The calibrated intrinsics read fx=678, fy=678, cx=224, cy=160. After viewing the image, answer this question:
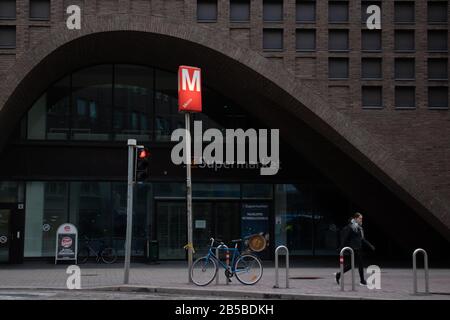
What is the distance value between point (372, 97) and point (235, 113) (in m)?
6.29

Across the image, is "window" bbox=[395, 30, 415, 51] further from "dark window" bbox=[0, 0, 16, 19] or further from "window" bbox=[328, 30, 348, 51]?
"dark window" bbox=[0, 0, 16, 19]

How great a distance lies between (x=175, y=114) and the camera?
88.0ft

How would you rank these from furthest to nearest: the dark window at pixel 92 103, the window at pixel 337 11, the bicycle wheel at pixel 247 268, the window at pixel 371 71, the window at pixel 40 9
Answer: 1. the dark window at pixel 92 103
2. the window at pixel 337 11
3. the window at pixel 371 71
4. the window at pixel 40 9
5. the bicycle wheel at pixel 247 268

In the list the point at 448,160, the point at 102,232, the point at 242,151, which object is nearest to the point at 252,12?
the point at 242,151

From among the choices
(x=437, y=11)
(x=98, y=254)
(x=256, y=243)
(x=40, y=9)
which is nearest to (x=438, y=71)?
(x=437, y=11)

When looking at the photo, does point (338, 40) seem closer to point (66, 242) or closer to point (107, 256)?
point (107, 256)

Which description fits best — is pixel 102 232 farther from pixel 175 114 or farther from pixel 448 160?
pixel 448 160

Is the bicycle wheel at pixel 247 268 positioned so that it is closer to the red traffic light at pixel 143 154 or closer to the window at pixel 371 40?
the red traffic light at pixel 143 154

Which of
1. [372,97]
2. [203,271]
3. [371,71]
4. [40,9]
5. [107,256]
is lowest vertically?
[107,256]

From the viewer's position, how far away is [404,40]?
2325 cm

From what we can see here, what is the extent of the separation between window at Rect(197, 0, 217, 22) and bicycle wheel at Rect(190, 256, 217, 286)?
31.6 feet

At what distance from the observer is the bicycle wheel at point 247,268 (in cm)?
1692

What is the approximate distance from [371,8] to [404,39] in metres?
1.55

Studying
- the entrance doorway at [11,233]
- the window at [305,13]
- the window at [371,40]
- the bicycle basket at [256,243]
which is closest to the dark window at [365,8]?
the window at [371,40]
